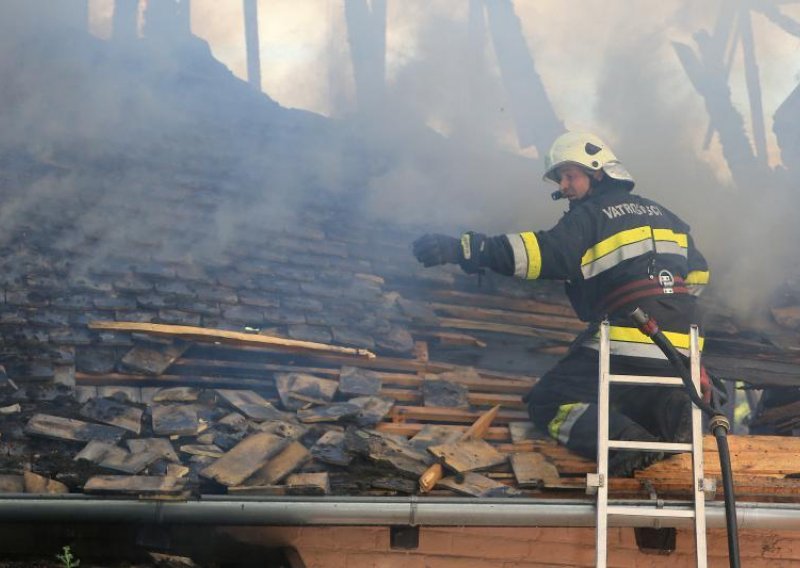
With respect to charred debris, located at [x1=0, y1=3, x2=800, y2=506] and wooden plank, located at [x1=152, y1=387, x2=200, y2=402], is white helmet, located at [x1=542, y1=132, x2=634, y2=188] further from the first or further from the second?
wooden plank, located at [x1=152, y1=387, x2=200, y2=402]

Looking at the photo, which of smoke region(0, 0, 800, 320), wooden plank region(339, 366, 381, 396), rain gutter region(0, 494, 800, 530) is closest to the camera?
rain gutter region(0, 494, 800, 530)

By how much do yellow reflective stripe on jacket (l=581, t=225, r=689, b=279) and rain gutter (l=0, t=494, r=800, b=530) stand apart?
55.4 inches

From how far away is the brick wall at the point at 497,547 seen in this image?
504cm

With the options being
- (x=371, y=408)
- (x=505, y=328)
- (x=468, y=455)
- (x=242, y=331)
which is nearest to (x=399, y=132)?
(x=505, y=328)

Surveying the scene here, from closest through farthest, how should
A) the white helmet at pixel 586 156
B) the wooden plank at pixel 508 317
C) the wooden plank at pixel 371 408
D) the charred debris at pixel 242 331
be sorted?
1. the charred debris at pixel 242 331
2. the wooden plank at pixel 371 408
3. the white helmet at pixel 586 156
4. the wooden plank at pixel 508 317

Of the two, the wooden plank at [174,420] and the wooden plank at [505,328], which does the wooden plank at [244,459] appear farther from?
the wooden plank at [505,328]

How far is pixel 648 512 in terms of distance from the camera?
4793 millimetres

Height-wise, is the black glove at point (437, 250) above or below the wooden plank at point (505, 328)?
above

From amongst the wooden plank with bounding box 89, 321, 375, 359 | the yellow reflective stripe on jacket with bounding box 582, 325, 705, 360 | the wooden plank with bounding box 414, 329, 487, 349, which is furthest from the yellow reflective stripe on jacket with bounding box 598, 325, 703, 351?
the wooden plank with bounding box 89, 321, 375, 359

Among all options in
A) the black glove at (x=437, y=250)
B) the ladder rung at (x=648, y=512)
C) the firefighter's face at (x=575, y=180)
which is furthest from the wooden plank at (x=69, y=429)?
the firefighter's face at (x=575, y=180)

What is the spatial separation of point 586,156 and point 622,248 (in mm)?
678

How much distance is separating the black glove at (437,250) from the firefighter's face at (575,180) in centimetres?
88

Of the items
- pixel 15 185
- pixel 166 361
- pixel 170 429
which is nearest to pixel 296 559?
pixel 170 429

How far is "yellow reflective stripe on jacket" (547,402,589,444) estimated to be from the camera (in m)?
5.39
